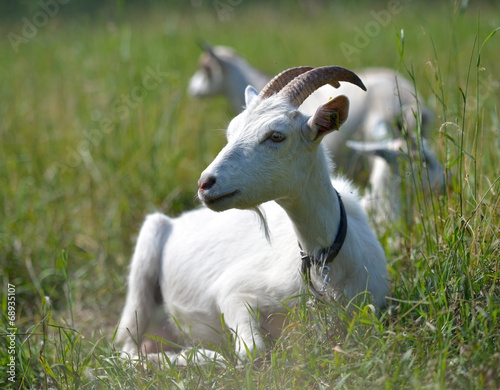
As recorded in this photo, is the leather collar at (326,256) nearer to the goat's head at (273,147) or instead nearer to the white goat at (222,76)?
the goat's head at (273,147)

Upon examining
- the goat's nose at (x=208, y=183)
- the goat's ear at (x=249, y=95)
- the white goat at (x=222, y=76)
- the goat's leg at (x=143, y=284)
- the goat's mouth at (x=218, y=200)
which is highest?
the white goat at (x=222, y=76)

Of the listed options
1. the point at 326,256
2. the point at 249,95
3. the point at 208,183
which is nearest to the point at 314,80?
the point at 249,95

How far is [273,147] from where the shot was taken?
111 inches

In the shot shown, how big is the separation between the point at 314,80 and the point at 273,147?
36cm

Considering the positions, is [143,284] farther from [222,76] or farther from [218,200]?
[222,76]

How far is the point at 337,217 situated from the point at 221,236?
3.20ft

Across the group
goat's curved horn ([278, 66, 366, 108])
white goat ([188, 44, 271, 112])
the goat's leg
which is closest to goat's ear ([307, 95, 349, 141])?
goat's curved horn ([278, 66, 366, 108])

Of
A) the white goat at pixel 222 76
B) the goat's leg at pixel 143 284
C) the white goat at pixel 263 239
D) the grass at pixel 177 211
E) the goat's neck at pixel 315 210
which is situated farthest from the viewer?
the white goat at pixel 222 76

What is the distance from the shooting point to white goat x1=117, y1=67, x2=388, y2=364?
2816 mm

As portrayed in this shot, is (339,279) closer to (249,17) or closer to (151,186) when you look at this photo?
(151,186)

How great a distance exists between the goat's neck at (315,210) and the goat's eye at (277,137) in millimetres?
224

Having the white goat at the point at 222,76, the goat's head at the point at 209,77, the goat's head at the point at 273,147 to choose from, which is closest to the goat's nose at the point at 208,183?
the goat's head at the point at 273,147

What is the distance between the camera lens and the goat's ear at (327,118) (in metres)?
2.82

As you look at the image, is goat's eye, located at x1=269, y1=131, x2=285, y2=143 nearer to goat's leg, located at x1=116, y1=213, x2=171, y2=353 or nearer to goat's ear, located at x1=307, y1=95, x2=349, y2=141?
goat's ear, located at x1=307, y1=95, x2=349, y2=141
